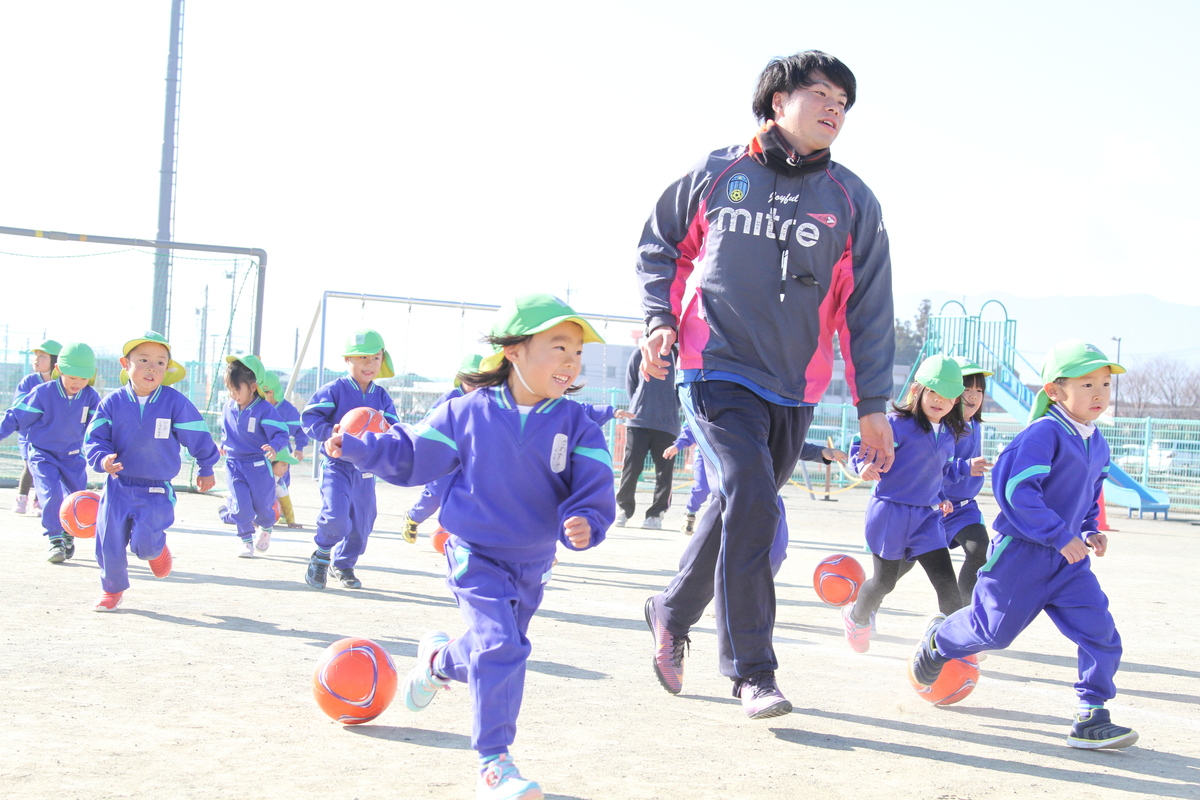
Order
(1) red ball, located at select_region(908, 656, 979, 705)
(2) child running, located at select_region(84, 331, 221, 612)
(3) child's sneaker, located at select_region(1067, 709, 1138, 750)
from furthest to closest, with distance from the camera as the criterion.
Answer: (2) child running, located at select_region(84, 331, 221, 612)
(1) red ball, located at select_region(908, 656, 979, 705)
(3) child's sneaker, located at select_region(1067, 709, 1138, 750)

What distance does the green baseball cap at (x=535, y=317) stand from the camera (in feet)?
11.3

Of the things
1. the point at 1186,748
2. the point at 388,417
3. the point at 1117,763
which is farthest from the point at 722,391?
the point at 388,417

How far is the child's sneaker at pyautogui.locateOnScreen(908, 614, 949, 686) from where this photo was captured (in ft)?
14.5

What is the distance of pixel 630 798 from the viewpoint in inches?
120

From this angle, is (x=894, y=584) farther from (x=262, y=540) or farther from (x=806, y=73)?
(x=262, y=540)

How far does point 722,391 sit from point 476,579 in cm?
124

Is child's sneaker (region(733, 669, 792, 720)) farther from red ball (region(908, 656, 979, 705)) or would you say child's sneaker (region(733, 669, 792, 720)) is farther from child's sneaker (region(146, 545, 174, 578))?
child's sneaker (region(146, 545, 174, 578))

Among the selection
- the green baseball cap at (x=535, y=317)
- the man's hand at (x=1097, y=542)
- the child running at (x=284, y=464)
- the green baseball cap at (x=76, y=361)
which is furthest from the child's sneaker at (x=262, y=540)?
the man's hand at (x=1097, y=542)

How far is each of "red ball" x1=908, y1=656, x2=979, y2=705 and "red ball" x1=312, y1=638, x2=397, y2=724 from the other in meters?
2.21

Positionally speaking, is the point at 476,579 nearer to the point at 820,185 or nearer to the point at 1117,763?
the point at 820,185

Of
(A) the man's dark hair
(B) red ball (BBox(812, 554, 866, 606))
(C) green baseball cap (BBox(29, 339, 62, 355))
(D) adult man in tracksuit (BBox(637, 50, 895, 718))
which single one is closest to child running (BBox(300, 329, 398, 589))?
(B) red ball (BBox(812, 554, 866, 606))

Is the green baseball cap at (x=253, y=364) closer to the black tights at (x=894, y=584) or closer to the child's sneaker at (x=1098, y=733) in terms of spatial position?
the black tights at (x=894, y=584)

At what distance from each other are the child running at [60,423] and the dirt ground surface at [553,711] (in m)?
1.78

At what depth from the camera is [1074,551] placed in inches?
160
